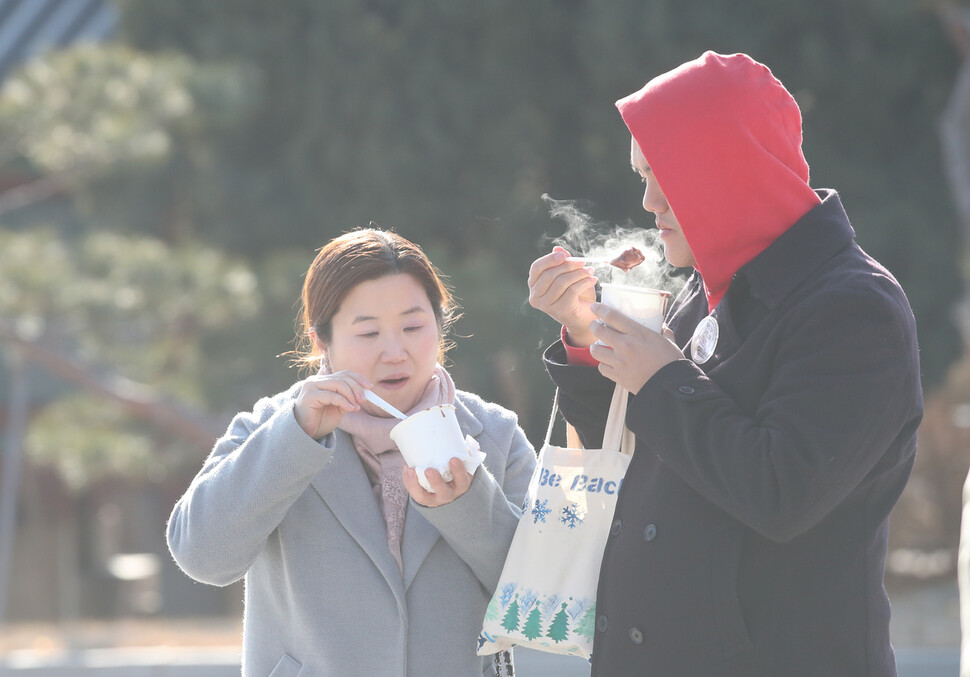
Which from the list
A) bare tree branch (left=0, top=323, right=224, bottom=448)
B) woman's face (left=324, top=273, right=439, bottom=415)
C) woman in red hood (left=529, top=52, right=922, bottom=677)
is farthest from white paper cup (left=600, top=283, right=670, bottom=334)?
bare tree branch (left=0, top=323, right=224, bottom=448)

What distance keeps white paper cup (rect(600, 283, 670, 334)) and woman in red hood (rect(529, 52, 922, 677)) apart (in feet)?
0.21

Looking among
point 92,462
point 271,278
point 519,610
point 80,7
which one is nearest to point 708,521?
point 519,610

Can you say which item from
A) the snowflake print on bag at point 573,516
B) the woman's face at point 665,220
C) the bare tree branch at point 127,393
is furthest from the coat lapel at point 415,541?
Result: the bare tree branch at point 127,393

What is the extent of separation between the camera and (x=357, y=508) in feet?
6.86

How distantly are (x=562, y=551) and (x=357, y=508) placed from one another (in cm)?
39

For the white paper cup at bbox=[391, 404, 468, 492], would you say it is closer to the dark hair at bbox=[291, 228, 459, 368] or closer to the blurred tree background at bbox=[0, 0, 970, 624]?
the dark hair at bbox=[291, 228, 459, 368]

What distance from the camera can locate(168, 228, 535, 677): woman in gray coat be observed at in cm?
196

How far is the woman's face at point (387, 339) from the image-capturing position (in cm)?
213

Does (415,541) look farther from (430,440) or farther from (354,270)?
(354,270)

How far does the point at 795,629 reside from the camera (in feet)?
5.34

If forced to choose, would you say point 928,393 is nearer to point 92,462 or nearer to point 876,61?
point 876,61

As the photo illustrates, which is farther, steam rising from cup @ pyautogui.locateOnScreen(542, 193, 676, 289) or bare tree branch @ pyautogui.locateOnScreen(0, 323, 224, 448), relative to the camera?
bare tree branch @ pyautogui.locateOnScreen(0, 323, 224, 448)

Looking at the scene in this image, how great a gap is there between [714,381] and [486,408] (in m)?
0.64

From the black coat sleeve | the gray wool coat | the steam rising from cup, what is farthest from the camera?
the steam rising from cup
